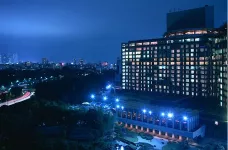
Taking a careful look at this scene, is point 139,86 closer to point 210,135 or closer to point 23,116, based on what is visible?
point 210,135

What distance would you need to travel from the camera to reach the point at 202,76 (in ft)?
95.8

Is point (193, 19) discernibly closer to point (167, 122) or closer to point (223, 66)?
point (223, 66)

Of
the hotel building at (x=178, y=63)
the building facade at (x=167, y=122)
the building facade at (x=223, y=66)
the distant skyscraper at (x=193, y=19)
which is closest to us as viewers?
the building facade at (x=167, y=122)

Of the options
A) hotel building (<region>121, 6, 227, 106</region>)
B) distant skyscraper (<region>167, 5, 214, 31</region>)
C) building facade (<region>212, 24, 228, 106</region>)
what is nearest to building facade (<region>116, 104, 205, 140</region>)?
building facade (<region>212, 24, 228, 106</region>)

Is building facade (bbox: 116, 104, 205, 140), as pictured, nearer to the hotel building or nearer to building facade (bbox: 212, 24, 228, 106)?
building facade (bbox: 212, 24, 228, 106)

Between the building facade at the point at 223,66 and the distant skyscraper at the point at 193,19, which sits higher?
the distant skyscraper at the point at 193,19

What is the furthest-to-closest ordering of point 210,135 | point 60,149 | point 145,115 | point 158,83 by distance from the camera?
point 158,83 → point 145,115 → point 210,135 → point 60,149

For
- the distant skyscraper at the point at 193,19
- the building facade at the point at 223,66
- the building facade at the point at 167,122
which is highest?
the distant skyscraper at the point at 193,19

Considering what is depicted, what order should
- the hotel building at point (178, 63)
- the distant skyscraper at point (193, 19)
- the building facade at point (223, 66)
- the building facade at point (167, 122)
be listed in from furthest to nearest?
the distant skyscraper at point (193, 19) → the hotel building at point (178, 63) → the building facade at point (223, 66) → the building facade at point (167, 122)

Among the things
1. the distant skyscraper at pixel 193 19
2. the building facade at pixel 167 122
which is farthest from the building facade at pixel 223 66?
the distant skyscraper at pixel 193 19

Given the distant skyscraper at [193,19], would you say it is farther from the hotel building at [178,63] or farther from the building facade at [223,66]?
the building facade at [223,66]

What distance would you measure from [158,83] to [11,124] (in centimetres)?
2251

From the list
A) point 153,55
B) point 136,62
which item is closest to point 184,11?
point 153,55

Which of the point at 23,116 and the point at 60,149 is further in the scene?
the point at 23,116
